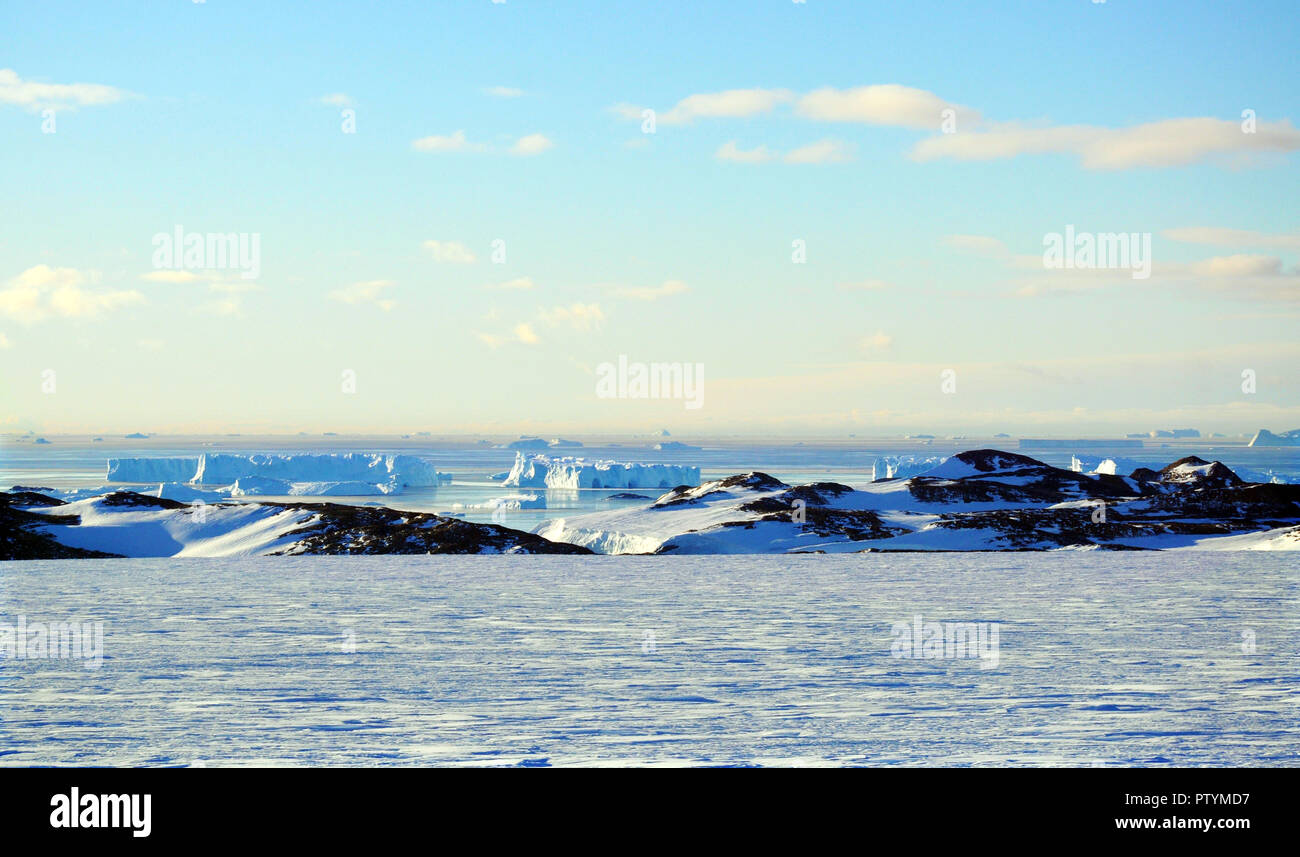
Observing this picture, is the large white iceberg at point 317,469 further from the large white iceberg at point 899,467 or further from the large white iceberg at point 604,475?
the large white iceberg at point 899,467

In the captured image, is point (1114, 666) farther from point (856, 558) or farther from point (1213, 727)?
point (856, 558)

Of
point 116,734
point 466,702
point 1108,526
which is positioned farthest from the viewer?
point 1108,526

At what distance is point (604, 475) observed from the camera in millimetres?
97000

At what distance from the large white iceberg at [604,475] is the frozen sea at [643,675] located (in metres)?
78.2

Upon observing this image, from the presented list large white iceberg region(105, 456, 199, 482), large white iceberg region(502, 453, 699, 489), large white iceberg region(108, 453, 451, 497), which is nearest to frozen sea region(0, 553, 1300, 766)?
large white iceberg region(108, 453, 451, 497)

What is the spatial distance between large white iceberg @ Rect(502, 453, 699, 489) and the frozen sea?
78196mm

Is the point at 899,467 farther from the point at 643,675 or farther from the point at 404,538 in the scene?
the point at 643,675

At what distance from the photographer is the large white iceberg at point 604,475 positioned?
3802 inches

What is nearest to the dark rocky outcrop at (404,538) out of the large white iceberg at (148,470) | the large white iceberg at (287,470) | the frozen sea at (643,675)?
the frozen sea at (643,675)

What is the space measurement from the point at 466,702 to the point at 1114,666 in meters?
6.59
